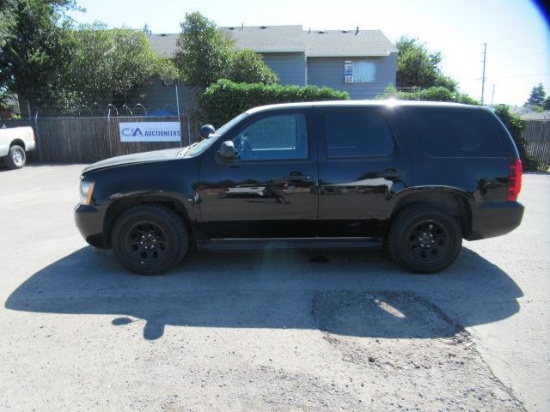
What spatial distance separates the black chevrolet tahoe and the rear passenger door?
0.04ft

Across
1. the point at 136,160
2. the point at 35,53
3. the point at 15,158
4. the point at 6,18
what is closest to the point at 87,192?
the point at 136,160

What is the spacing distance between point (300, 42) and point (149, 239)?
19867 millimetres

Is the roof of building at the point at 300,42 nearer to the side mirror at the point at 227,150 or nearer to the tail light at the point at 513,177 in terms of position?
the side mirror at the point at 227,150

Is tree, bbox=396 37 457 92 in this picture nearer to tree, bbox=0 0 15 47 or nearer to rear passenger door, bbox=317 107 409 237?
tree, bbox=0 0 15 47

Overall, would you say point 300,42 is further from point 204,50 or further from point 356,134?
point 356,134

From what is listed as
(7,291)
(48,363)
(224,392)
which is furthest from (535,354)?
(7,291)

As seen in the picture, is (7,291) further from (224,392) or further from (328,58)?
(328,58)

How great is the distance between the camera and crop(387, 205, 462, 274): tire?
4.76 meters

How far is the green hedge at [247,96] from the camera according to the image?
46.2 feet

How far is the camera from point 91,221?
4.78m

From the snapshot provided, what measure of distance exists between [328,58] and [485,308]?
21.7m

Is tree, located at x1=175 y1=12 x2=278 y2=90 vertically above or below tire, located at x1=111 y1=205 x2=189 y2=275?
above

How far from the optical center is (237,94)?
1432 cm

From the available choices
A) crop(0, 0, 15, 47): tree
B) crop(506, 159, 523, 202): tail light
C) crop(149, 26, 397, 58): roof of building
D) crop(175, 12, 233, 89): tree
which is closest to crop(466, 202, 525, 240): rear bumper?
crop(506, 159, 523, 202): tail light
